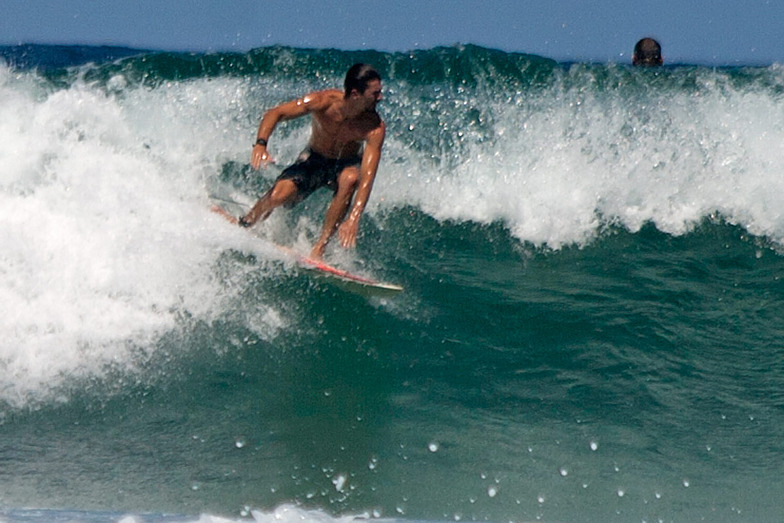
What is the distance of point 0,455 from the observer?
3754 millimetres

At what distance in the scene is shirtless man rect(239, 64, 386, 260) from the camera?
4953mm

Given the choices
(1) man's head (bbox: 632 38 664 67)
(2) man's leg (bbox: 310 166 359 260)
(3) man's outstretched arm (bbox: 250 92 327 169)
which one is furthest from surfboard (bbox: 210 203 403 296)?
(1) man's head (bbox: 632 38 664 67)

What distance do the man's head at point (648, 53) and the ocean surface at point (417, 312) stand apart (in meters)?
0.28

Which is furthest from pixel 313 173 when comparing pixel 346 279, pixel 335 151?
pixel 346 279

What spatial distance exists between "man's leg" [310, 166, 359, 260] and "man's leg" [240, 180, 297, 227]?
0.96 ft

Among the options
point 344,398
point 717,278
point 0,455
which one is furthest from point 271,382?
point 717,278

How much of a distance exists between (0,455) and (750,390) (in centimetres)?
371

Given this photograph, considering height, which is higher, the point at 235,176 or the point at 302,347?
the point at 235,176

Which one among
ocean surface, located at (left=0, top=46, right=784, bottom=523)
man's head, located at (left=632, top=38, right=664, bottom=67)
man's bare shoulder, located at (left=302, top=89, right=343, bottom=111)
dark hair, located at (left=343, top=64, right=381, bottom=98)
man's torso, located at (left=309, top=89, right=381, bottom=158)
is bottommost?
ocean surface, located at (left=0, top=46, right=784, bottom=523)

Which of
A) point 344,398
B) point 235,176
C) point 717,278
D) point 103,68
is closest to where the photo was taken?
point 344,398

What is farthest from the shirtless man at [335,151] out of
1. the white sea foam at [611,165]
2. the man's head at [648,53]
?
the man's head at [648,53]

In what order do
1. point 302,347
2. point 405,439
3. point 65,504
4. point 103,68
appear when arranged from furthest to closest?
point 103,68, point 302,347, point 405,439, point 65,504

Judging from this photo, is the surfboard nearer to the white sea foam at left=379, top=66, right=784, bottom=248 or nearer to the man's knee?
the man's knee

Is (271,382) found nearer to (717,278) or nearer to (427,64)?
(717,278)
